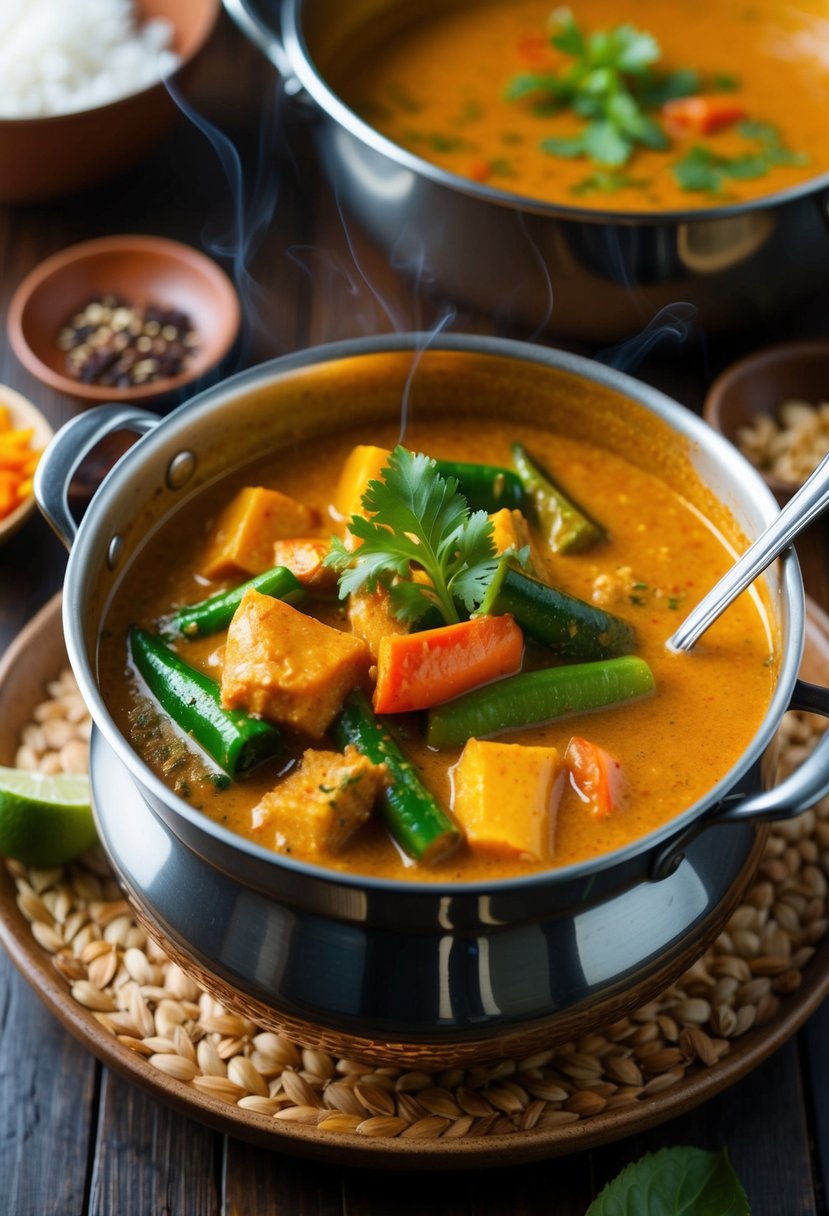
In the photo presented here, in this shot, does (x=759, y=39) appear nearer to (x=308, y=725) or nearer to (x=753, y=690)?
(x=753, y=690)

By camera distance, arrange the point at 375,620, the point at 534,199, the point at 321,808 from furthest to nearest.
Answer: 1. the point at 534,199
2. the point at 375,620
3. the point at 321,808

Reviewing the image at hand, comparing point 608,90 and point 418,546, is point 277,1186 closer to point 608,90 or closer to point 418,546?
point 418,546

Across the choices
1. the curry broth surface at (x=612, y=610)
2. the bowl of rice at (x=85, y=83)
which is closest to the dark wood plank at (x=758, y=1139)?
the curry broth surface at (x=612, y=610)

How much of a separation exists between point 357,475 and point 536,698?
0.63 metres

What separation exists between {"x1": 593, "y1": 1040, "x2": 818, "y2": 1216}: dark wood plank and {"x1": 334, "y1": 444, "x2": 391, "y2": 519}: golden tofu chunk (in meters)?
1.28

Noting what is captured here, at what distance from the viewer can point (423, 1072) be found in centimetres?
245

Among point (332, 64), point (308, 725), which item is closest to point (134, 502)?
point (308, 725)

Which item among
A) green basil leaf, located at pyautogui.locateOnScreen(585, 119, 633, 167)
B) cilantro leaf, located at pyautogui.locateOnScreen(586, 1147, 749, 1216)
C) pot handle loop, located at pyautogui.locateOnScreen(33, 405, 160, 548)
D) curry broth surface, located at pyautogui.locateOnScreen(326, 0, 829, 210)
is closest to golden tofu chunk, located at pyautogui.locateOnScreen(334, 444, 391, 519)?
pot handle loop, located at pyautogui.locateOnScreen(33, 405, 160, 548)

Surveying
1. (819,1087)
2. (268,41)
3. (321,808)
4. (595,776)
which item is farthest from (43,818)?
(268,41)

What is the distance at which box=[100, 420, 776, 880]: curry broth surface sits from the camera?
7.27ft

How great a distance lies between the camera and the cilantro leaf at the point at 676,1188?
7.41 feet

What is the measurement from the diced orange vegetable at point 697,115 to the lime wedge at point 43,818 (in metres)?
2.61

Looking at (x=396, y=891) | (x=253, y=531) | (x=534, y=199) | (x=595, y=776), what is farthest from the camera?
(x=534, y=199)

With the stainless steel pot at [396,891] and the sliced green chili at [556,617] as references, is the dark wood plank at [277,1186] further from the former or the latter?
the sliced green chili at [556,617]
